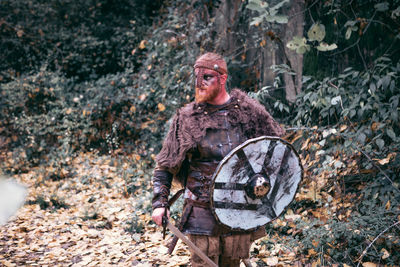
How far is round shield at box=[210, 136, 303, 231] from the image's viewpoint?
79.8 inches

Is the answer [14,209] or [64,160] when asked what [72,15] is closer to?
[64,160]

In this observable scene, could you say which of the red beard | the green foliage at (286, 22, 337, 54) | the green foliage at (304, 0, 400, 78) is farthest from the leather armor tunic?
the green foliage at (304, 0, 400, 78)

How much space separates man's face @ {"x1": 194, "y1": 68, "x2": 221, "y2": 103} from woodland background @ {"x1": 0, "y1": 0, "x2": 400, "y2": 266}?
179 cm

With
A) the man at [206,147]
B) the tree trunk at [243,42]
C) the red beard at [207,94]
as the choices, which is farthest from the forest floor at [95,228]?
the red beard at [207,94]

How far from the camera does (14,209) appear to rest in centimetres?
568

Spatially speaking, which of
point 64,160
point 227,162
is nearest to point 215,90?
point 227,162

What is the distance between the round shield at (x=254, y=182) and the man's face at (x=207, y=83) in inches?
16.5

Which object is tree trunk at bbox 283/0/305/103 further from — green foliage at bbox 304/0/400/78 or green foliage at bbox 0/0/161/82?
green foliage at bbox 0/0/161/82

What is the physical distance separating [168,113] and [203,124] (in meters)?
4.58

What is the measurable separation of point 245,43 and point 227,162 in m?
3.89

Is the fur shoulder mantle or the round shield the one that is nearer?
the round shield

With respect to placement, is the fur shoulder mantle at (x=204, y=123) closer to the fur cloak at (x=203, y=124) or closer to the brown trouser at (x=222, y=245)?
the fur cloak at (x=203, y=124)

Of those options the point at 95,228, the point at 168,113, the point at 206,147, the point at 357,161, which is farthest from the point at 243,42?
the point at 206,147

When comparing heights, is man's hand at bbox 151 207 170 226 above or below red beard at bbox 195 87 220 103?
below
